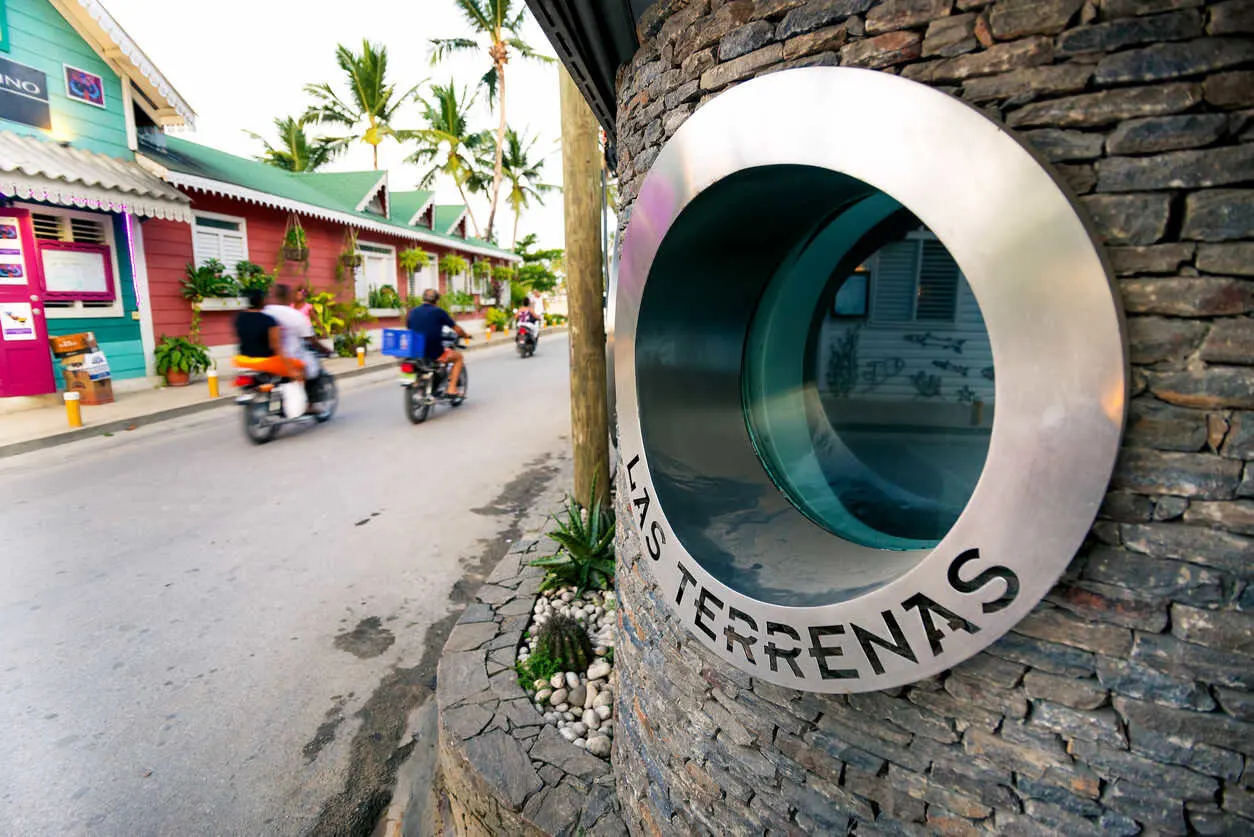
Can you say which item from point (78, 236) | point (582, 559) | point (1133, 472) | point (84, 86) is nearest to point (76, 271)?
point (78, 236)

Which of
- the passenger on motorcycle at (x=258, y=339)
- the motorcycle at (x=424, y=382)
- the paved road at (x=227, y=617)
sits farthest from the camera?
the motorcycle at (x=424, y=382)

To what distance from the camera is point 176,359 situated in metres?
11.0

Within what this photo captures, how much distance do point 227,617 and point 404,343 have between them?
525cm

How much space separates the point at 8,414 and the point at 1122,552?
1196cm

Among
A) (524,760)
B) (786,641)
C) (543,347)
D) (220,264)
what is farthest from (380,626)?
(543,347)

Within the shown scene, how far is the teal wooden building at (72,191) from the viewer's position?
340 inches

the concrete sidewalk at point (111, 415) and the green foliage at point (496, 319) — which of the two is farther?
the green foliage at point (496, 319)

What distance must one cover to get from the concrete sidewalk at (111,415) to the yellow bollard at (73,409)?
0.09 metres

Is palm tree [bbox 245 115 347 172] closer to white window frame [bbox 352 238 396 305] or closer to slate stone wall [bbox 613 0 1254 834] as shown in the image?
white window frame [bbox 352 238 396 305]

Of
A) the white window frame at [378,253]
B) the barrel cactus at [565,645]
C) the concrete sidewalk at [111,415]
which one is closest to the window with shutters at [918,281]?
the barrel cactus at [565,645]

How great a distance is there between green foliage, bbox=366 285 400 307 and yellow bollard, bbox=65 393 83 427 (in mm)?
9876

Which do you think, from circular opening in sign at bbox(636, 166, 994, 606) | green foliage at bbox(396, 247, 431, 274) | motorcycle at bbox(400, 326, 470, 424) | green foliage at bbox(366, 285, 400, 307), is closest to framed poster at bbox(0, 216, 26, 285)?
motorcycle at bbox(400, 326, 470, 424)

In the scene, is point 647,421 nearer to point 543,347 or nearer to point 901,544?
point 901,544

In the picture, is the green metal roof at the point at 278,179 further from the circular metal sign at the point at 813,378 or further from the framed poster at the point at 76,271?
the circular metal sign at the point at 813,378
